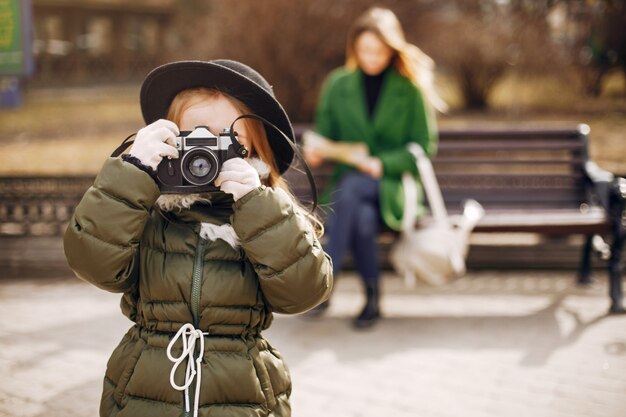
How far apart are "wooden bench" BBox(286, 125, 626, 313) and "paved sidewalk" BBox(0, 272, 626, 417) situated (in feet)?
1.73

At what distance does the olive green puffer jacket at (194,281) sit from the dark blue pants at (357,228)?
2.53m

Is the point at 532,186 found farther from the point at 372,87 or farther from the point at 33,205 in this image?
the point at 33,205

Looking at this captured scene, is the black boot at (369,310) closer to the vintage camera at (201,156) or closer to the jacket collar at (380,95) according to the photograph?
the jacket collar at (380,95)

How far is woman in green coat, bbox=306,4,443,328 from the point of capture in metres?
4.92

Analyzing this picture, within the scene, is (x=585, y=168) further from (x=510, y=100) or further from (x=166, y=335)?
(x=510, y=100)

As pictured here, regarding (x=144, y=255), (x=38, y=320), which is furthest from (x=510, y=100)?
(x=144, y=255)

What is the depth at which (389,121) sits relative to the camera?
202 inches

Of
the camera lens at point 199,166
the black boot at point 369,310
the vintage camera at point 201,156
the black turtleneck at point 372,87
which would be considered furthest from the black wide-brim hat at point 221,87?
the black turtleneck at point 372,87

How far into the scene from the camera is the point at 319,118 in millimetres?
5340

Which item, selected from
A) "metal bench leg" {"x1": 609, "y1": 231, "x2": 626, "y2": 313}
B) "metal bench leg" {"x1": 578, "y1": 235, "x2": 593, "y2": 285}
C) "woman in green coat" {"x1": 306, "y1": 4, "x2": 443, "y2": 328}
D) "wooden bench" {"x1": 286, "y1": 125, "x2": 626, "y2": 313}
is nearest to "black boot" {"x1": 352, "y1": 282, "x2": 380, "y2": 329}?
"woman in green coat" {"x1": 306, "y1": 4, "x2": 443, "y2": 328}

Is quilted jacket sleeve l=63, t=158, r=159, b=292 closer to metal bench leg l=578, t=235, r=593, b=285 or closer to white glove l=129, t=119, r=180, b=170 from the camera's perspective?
white glove l=129, t=119, r=180, b=170

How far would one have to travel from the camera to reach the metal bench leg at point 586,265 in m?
5.48

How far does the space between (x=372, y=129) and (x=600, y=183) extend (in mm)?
1592

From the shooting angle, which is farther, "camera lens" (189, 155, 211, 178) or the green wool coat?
the green wool coat
